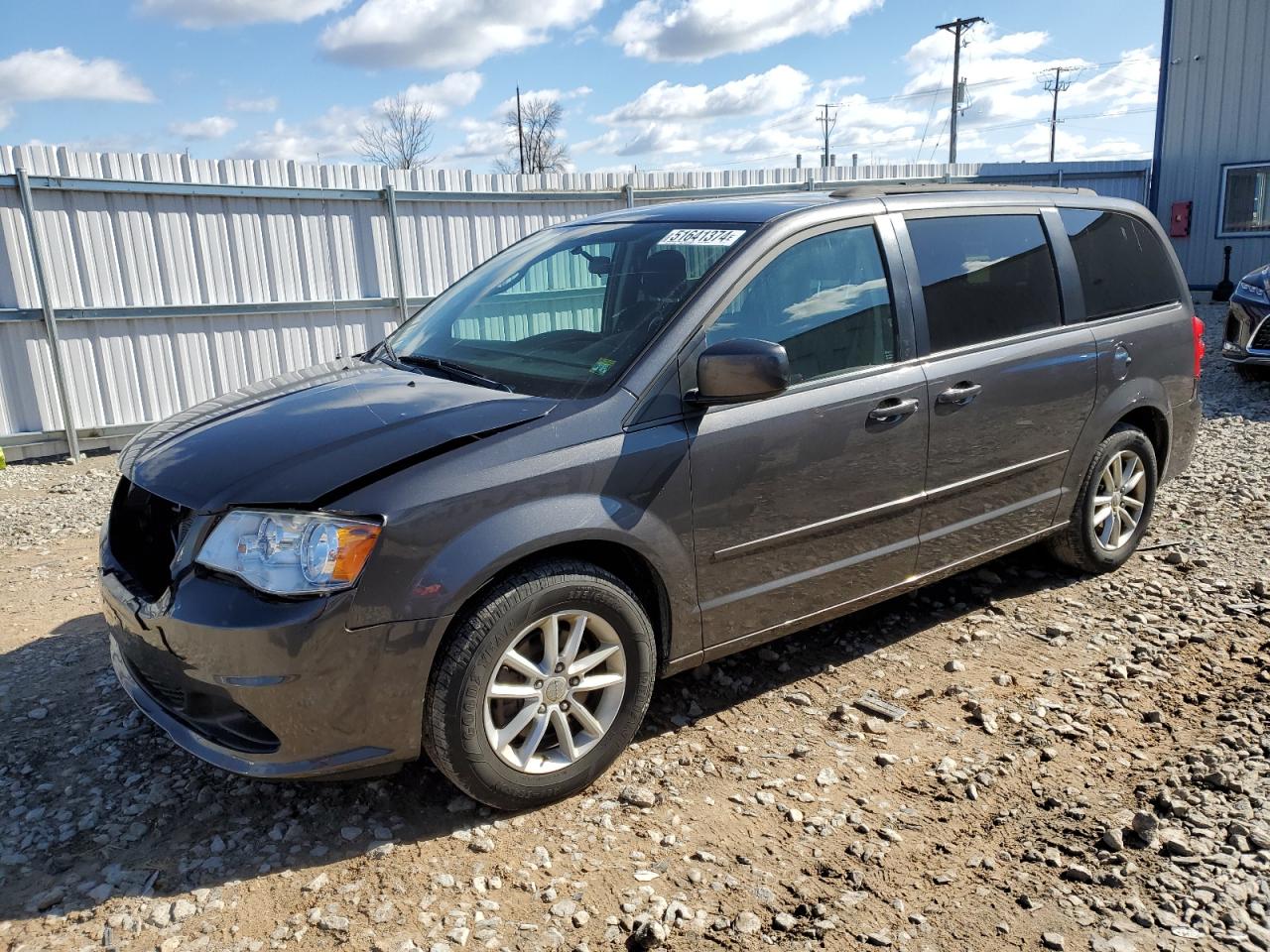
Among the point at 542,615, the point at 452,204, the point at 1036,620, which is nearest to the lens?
the point at 542,615

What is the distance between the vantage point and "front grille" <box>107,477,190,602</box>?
290 cm

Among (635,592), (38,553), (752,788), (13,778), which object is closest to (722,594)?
(635,592)

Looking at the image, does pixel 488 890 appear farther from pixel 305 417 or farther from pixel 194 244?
pixel 194 244

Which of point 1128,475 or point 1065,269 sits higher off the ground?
point 1065,269

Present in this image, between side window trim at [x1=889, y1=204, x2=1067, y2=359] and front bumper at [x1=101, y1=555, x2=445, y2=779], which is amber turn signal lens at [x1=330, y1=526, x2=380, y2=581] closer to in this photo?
front bumper at [x1=101, y1=555, x2=445, y2=779]

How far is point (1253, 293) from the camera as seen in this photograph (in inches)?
373

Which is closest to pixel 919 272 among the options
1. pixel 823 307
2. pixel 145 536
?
pixel 823 307

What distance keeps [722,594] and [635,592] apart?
32 centimetres

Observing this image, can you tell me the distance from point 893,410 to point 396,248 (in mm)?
8195

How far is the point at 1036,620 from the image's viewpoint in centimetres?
450

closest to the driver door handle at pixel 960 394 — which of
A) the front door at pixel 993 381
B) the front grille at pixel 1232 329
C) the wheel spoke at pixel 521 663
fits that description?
the front door at pixel 993 381

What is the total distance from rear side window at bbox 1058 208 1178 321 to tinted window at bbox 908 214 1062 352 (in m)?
0.26

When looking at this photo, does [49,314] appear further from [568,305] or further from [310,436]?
[310,436]

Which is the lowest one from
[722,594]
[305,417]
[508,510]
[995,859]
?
[995,859]
